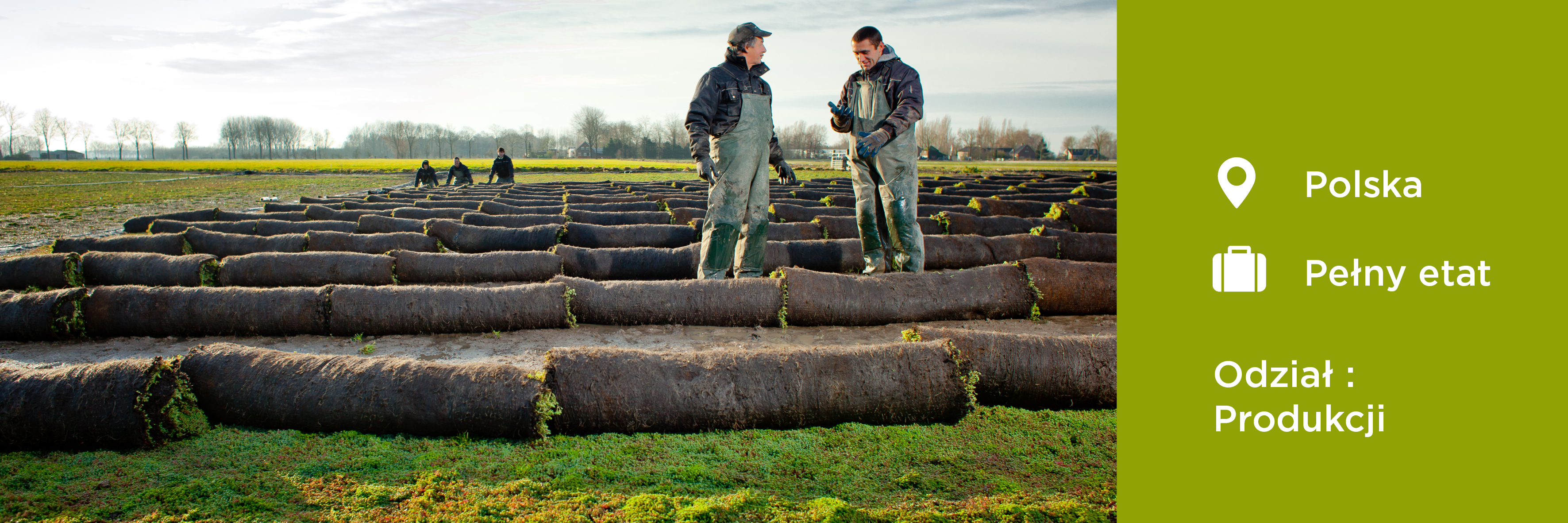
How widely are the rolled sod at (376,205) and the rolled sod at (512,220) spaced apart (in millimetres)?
3948

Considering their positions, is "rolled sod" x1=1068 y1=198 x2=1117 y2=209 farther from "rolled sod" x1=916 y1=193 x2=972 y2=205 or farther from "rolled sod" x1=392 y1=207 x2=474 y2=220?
"rolled sod" x1=392 y1=207 x2=474 y2=220

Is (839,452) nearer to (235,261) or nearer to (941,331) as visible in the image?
(941,331)

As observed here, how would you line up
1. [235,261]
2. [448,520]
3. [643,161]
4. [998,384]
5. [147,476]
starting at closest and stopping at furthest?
[448,520] → [147,476] → [998,384] → [235,261] → [643,161]

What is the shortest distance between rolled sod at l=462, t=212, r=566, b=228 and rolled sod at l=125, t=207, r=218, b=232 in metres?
4.42

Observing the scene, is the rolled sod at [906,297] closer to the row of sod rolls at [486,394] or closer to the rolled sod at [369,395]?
the row of sod rolls at [486,394]

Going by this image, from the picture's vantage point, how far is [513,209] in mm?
13672

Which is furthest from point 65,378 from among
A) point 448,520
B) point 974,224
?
point 974,224

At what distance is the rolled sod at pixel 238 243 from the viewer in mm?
8602

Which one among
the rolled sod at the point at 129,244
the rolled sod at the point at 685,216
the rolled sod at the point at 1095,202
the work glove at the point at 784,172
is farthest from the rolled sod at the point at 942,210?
the rolled sod at the point at 129,244

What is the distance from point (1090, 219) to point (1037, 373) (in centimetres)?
831

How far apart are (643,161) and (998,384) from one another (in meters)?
75.5

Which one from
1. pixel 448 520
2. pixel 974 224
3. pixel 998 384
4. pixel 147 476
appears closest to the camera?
pixel 448 520

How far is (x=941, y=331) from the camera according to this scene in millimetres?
3316
